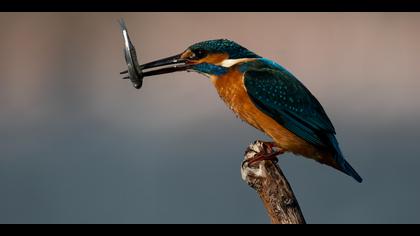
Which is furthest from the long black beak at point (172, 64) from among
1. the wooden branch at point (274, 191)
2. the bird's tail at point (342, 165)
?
the bird's tail at point (342, 165)

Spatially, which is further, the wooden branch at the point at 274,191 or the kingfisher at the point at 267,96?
the kingfisher at the point at 267,96

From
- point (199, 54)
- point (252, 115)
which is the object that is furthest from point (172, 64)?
point (252, 115)

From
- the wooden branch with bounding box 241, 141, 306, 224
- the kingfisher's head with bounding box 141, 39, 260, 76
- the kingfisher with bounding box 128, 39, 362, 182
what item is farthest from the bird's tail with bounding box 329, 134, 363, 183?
the kingfisher's head with bounding box 141, 39, 260, 76

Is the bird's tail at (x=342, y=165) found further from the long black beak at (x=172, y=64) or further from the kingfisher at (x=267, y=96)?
the long black beak at (x=172, y=64)

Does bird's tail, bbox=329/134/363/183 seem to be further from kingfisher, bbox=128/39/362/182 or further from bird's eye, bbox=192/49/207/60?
bird's eye, bbox=192/49/207/60
